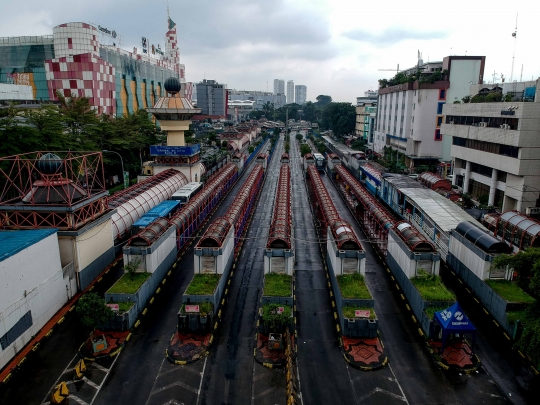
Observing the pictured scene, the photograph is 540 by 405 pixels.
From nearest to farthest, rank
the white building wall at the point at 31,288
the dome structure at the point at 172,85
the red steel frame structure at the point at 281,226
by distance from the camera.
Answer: the white building wall at the point at 31,288
the red steel frame structure at the point at 281,226
the dome structure at the point at 172,85

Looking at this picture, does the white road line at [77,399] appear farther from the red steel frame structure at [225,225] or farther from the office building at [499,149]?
the office building at [499,149]

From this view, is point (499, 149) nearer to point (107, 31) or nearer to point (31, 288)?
point (31, 288)

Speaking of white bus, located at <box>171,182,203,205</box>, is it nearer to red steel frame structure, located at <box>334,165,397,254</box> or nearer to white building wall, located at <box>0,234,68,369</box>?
red steel frame structure, located at <box>334,165,397,254</box>

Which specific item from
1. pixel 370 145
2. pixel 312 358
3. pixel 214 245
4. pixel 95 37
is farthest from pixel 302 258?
pixel 370 145

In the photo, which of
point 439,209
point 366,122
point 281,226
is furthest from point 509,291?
point 366,122

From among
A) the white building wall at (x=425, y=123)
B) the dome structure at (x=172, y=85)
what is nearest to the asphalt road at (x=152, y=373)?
the dome structure at (x=172, y=85)

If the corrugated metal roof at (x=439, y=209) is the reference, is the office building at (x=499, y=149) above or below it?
above
